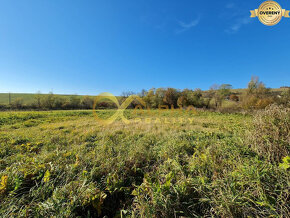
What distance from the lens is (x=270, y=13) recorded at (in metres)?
6.68

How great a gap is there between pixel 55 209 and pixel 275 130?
4822 mm

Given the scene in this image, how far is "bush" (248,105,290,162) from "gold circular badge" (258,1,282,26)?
8.41m

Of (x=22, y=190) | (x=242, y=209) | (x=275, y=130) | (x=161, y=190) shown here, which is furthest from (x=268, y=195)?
(x=22, y=190)

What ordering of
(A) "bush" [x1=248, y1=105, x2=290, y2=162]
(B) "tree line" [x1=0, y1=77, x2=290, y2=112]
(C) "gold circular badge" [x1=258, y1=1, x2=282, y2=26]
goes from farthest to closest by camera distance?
(B) "tree line" [x1=0, y1=77, x2=290, y2=112] < (C) "gold circular badge" [x1=258, y1=1, x2=282, y2=26] < (A) "bush" [x1=248, y1=105, x2=290, y2=162]

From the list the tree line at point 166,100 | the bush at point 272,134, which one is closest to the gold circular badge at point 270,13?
the bush at point 272,134

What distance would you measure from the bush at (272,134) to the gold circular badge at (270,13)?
8.41 metres

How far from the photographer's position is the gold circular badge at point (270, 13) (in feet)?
21.7

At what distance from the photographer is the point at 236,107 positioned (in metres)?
16.9

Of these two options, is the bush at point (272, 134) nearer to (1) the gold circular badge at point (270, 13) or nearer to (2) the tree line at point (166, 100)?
(1) the gold circular badge at point (270, 13)

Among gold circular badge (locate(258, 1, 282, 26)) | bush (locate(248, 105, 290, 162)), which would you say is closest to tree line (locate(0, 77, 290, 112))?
gold circular badge (locate(258, 1, 282, 26))

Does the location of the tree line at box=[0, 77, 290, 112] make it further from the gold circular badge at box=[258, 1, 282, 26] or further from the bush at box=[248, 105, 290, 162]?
the bush at box=[248, 105, 290, 162]

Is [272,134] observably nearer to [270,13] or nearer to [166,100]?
[270,13]

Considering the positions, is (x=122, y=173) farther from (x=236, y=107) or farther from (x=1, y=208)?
(x=236, y=107)

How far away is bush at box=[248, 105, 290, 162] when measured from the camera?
229 centimetres
